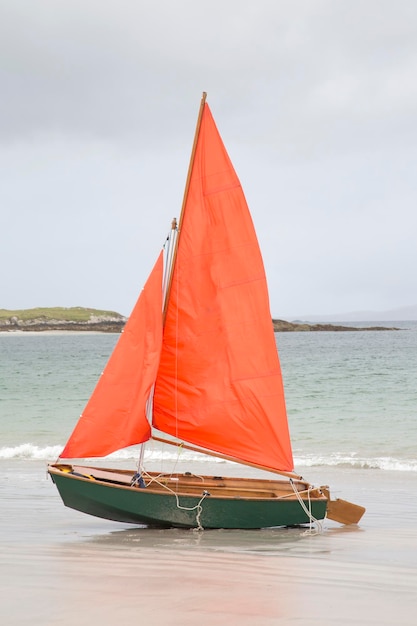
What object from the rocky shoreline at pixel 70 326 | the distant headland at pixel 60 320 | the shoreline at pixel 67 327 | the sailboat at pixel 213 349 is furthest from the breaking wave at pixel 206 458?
the distant headland at pixel 60 320

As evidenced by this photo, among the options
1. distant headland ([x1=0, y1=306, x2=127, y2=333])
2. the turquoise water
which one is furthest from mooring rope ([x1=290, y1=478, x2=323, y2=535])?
distant headland ([x1=0, y1=306, x2=127, y2=333])

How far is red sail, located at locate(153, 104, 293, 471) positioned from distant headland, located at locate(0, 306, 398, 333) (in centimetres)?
15791

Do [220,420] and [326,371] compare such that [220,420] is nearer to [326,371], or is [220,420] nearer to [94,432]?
[94,432]

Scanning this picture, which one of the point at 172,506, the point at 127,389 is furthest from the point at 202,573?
the point at 127,389

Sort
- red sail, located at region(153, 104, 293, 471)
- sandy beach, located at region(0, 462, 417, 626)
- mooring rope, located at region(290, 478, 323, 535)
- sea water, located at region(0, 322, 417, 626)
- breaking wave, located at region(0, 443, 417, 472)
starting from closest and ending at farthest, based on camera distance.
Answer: sandy beach, located at region(0, 462, 417, 626), sea water, located at region(0, 322, 417, 626), mooring rope, located at region(290, 478, 323, 535), red sail, located at region(153, 104, 293, 471), breaking wave, located at region(0, 443, 417, 472)

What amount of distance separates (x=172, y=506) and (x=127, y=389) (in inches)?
77.3

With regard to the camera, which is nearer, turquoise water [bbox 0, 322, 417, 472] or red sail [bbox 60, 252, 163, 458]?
red sail [bbox 60, 252, 163, 458]

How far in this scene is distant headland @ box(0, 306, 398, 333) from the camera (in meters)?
176

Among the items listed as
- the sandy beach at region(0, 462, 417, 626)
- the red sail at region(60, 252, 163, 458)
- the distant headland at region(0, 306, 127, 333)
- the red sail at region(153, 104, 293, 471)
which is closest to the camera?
the sandy beach at region(0, 462, 417, 626)

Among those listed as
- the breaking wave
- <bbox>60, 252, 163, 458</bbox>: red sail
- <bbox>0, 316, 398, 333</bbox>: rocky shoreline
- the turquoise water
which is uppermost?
<bbox>0, 316, 398, 333</bbox>: rocky shoreline

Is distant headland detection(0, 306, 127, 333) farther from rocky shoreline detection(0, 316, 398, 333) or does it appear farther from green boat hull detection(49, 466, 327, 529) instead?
green boat hull detection(49, 466, 327, 529)

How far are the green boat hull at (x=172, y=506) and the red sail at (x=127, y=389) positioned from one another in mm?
578

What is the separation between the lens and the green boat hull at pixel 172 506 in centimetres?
1355

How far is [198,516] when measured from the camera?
45.4 feet
